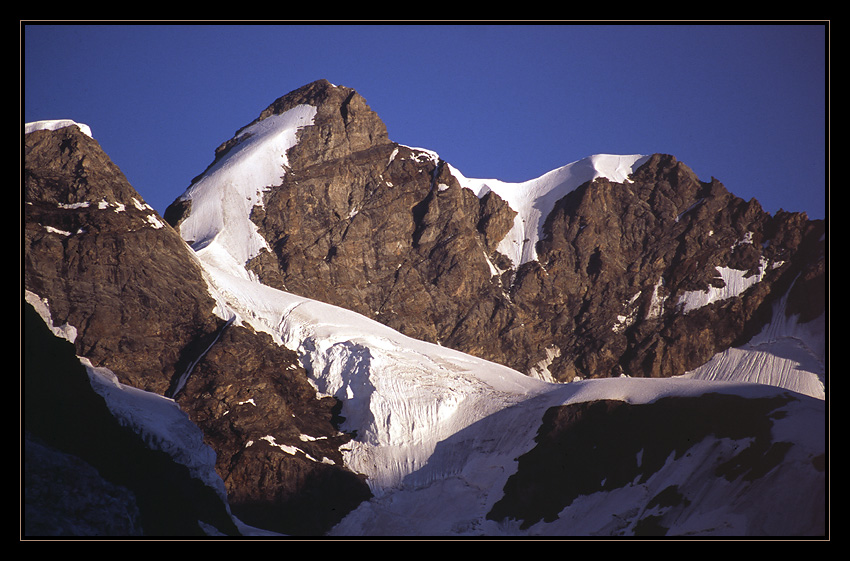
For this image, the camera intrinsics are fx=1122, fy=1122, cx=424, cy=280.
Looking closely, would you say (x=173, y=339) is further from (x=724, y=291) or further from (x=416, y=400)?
(x=724, y=291)

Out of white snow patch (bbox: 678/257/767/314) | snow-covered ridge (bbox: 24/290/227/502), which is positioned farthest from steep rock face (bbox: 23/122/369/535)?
white snow patch (bbox: 678/257/767/314)

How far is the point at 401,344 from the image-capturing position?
451 ft

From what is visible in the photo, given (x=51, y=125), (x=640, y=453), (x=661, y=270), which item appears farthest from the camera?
(x=661, y=270)

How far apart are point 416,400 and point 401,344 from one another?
14.8 m

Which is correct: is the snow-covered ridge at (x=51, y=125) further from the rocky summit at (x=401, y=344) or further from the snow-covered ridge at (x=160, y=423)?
the snow-covered ridge at (x=160, y=423)

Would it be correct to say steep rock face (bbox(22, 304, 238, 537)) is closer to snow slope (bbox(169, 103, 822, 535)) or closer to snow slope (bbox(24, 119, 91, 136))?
snow slope (bbox(169, 103, 822, 535))

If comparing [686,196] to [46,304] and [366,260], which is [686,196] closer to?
[366,260]

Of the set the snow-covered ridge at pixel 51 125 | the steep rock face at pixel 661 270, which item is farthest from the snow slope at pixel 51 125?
the steep rock face at pixel 661 270

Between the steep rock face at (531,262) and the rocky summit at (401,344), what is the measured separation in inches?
17.5

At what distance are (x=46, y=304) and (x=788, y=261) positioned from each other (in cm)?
10860

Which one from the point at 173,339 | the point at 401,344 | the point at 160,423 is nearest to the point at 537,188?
the point at 401,344

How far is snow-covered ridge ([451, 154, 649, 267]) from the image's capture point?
610 ft
